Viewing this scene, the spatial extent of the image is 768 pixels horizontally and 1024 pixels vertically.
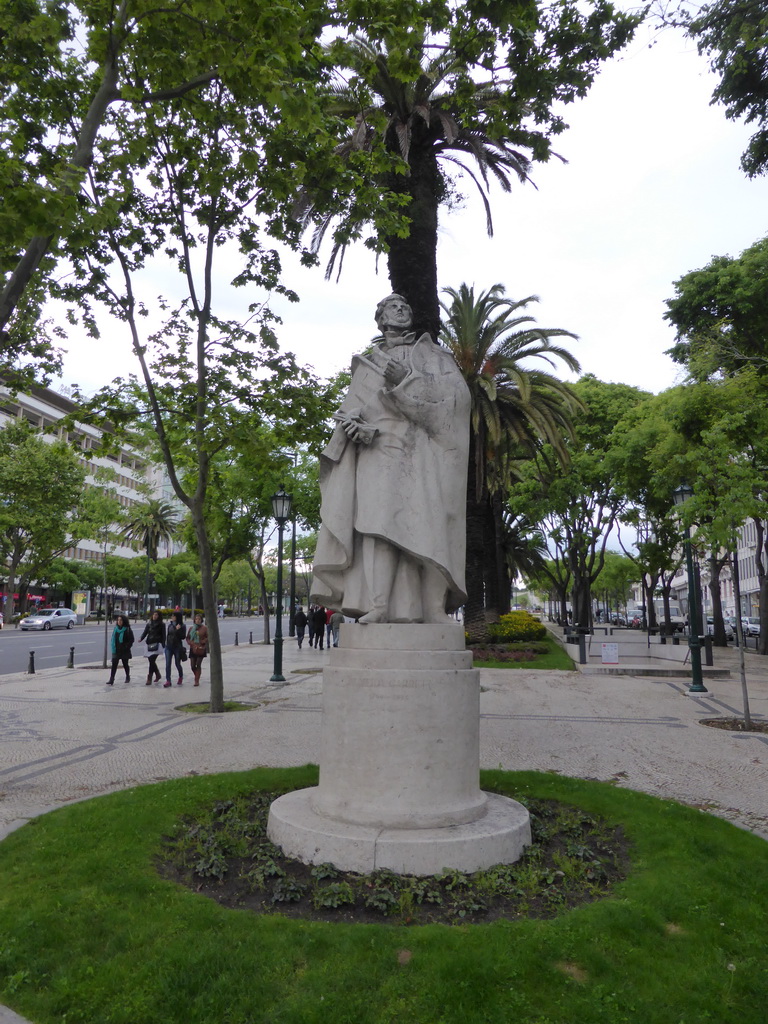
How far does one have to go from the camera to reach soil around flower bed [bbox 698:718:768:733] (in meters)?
10.5

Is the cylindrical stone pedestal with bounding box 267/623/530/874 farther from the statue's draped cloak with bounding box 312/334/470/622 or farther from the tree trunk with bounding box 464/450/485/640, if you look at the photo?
the tree trunk with bounding box 464/450/485/640

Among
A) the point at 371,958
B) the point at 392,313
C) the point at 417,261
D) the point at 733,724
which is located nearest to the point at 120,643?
the point at 417,261

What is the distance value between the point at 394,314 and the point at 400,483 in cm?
140

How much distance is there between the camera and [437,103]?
1285 centimetres

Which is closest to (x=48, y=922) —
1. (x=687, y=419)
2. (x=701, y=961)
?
(x=701, y=961)

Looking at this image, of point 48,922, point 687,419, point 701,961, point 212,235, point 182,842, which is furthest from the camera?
point 687,419

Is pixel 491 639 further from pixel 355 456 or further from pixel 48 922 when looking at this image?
pixel 48 922

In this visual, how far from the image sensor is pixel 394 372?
5090 mm

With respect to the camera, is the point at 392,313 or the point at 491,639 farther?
the point at 491,639

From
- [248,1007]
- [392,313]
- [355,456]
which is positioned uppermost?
[392,313]

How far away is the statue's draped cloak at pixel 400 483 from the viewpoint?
16.0 feet

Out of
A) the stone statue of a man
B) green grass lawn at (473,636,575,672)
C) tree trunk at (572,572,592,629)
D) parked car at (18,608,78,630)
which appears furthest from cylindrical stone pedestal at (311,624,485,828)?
parked car at (18,608,78,630)

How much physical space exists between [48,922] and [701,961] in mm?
3055

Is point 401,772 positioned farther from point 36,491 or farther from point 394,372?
point 36,491
